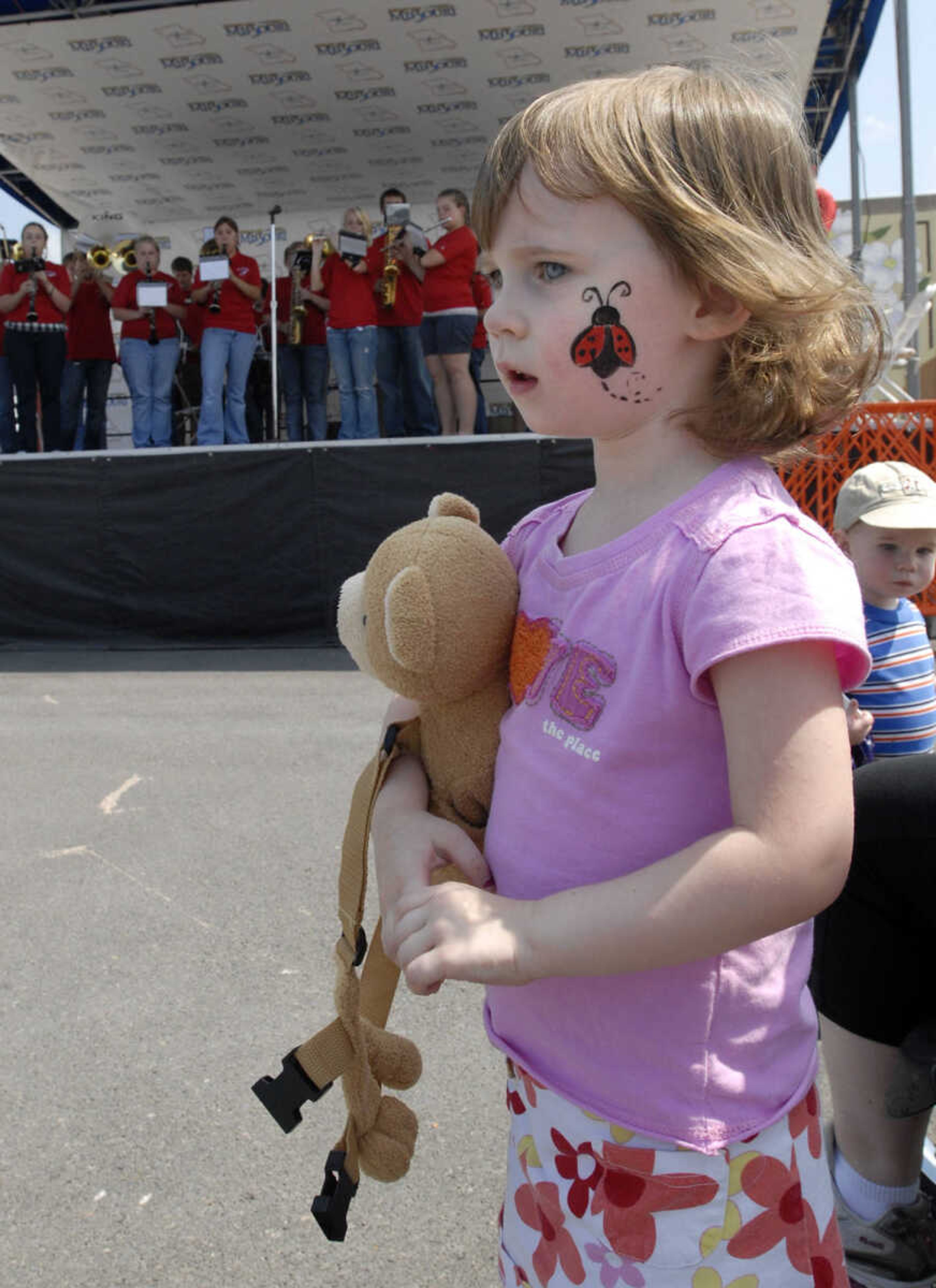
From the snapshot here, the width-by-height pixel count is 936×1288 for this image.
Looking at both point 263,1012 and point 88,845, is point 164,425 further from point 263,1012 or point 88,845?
point 263,1012

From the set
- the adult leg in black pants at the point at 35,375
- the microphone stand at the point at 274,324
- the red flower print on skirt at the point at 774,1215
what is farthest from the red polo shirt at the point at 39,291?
the red flower print on skirt at the point at 774,1215

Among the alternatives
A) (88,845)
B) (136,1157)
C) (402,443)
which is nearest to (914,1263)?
(136,1157)

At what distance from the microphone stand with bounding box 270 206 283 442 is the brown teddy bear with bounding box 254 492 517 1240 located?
8504 millimetres

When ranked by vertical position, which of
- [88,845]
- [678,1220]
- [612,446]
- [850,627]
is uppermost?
[612,446]

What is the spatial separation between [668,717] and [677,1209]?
432 mm

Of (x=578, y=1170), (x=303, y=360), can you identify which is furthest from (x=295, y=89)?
(x=578, y=1170)

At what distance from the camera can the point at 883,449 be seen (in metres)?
6.95

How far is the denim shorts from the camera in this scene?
8609 millimetres

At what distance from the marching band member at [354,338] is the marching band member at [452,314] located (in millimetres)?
455

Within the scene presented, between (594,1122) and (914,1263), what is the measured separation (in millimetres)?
814

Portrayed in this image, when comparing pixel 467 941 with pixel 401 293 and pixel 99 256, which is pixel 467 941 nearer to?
pixel 401 293

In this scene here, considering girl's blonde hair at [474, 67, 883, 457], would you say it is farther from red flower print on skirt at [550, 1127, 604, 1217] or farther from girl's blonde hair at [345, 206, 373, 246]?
girl's blonde hair at [345, 206, 373, 246]

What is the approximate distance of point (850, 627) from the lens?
840 millimetres

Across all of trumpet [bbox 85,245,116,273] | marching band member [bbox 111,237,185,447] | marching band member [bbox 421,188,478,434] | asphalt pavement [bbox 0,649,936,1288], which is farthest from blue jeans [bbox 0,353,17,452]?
asphalt pavement [bbox 0,649,936,1288]
